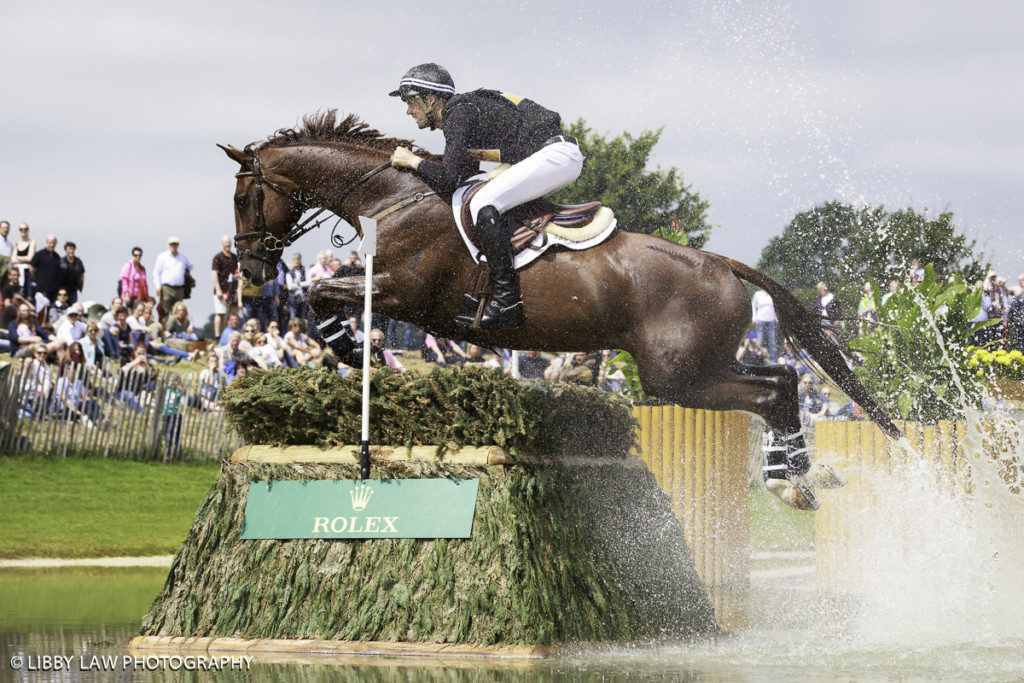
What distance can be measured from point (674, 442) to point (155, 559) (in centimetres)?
570

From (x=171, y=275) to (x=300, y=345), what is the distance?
3.50 m

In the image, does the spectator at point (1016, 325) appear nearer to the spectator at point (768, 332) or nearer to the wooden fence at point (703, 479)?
the spectator at point (768, 332)

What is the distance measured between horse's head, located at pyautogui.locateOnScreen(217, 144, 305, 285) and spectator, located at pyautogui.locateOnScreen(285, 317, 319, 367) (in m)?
7.75

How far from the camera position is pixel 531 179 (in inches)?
248

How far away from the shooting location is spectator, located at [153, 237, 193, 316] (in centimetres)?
1761

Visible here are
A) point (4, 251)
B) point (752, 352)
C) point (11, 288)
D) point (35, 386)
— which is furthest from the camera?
point (4, 251)

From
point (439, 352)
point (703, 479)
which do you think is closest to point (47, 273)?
point (439, 352)

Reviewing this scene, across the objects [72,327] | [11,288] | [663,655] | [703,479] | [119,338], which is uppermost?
[11,288]

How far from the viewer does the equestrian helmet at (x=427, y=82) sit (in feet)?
21.0

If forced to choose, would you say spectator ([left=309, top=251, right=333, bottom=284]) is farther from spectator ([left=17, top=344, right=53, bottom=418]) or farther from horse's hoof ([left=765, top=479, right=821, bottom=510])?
horse's hoof ([left=765, top=479, right=821, bottom=510])

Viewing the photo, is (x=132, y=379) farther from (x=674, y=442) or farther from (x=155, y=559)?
(x=674, y=442)

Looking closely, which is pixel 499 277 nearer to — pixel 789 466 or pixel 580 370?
pixel 789 466

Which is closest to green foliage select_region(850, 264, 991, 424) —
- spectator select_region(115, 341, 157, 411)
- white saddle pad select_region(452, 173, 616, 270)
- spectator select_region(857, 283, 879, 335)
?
spectator select_region(857, 283, 879, 335)

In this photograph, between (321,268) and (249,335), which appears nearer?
(249,335)
